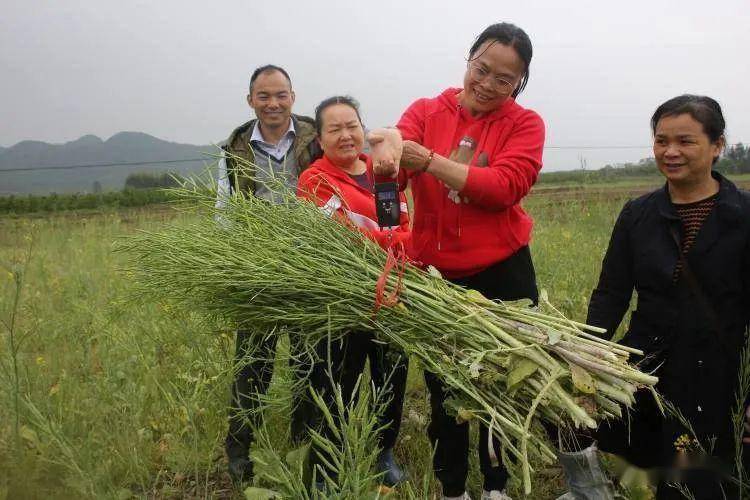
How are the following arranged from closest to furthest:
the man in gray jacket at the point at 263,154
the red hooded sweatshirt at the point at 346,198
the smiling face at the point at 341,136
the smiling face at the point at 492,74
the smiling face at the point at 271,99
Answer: the smiling face at the point at 492,74
the red hooded sweatshirt at the point at 346,198
the smiling face at the point at 341,136
the man in gray jacket at the point at 263,154
the smiling face at the point at 271,99

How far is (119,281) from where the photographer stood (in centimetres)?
430

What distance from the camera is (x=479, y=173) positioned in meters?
1.64

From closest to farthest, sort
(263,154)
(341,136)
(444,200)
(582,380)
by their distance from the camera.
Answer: (582,380) < (444,200) < (341,136) < (263,154)

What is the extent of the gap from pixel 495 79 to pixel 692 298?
34.5 inches

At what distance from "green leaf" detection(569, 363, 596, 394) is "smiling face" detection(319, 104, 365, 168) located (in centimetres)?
108

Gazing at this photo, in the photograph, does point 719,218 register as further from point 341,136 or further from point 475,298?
point 341,136

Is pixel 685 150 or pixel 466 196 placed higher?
pixel 685 150

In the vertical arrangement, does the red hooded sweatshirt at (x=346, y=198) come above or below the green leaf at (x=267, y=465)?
above

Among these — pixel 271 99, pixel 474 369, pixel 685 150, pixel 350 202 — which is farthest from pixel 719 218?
pixel 271 99

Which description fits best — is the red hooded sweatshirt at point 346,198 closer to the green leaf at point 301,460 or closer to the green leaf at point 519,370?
the green leaf at point 519,370

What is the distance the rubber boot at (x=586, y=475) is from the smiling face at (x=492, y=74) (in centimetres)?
108

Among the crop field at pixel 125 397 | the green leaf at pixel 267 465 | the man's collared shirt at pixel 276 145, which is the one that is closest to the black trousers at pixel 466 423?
the crop field at pixel 125 397

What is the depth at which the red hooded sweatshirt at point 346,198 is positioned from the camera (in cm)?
185

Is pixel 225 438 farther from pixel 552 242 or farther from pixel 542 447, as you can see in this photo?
pixel 552 242
